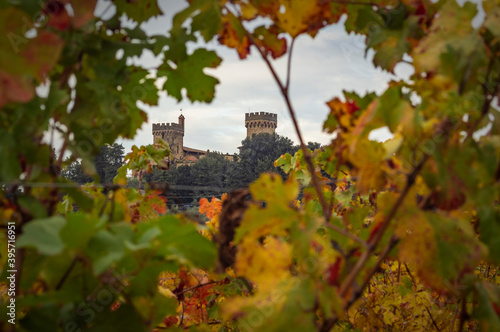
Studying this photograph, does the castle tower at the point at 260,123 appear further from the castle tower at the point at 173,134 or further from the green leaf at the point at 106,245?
the green leaf at the point at 106,245

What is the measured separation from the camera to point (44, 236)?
0.64 meters

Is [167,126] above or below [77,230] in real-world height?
above

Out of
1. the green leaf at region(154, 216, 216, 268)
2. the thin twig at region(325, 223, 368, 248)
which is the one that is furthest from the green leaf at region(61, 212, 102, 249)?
the thin twig at region(325, 223, 368, 248)

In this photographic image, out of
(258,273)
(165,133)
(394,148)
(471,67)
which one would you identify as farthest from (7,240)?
(165,133)

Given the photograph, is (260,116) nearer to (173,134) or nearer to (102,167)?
(173,134)

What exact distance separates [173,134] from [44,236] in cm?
5863

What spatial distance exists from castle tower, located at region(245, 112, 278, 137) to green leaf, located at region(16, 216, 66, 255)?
2275 inches

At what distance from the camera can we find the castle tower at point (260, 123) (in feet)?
191

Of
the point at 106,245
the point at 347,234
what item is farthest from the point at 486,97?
the point at 106,245

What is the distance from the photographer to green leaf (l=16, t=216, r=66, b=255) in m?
0.60

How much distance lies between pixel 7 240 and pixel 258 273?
59cm

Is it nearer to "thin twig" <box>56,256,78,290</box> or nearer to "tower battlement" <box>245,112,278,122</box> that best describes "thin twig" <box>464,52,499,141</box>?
"thin twig" <box>56,256,78,290</box>

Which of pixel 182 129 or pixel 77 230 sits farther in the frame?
pixel 182 129

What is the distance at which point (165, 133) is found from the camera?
190 feet
